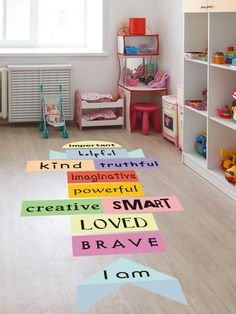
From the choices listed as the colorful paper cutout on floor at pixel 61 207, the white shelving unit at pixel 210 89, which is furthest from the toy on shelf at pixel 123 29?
the colorful paper cutout on floor at pixel 61 207

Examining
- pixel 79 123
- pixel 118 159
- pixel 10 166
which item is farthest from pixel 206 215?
pixel 79 123

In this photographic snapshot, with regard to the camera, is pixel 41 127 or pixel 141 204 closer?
pixel 141 204

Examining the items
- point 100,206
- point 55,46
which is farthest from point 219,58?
point 55,46

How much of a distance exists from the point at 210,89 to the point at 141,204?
3.16 ft

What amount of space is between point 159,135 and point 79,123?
0.85 metres

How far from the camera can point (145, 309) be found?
2.18 m

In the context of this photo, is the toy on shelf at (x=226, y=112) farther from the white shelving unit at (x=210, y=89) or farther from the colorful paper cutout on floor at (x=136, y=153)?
the colorful paper cutout on floor at (x=136, y=153)

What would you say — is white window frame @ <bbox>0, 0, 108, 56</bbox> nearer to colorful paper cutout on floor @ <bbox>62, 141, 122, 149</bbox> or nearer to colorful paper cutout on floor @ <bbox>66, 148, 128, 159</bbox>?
colorful paper cutout on floor @ <bbox>62, 141, 122, 149</bbox>

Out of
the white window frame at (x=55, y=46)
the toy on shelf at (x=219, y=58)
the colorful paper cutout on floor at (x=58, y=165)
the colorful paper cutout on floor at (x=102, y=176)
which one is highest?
the white window frame at (x=55, y=46)

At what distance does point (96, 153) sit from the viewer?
15.2 feet

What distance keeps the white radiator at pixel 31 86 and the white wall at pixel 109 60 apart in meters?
0.16

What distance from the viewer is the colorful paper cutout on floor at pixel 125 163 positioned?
4208mm

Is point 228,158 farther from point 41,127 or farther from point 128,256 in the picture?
point 41,127

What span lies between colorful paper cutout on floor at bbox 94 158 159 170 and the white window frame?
1.79 m
